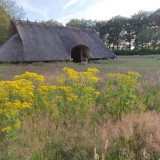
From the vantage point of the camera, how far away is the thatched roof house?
1622 centimetres

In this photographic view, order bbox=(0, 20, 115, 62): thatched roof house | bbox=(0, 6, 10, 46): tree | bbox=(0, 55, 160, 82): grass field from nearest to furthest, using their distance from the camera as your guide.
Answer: bbox=(0, 55, 160, 82): grass field, bbox=(0, 20, 115, 62): thatched roof house, bbox=(0, 6, 10, 46): tree

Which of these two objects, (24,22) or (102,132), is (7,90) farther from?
(24,22)

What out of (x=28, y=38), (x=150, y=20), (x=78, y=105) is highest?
(x=150, y=20)

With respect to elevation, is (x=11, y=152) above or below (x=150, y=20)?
below

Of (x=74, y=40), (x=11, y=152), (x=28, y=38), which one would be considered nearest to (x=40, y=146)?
(x=11, y=152)

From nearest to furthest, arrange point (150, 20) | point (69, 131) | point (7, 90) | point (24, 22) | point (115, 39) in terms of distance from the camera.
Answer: point (69, 131), point (7, 90), point (24, 22), point (150, 20), point (115, 39)

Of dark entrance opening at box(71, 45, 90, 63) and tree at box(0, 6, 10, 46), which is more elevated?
tree at box(0, 6, 10, 46)

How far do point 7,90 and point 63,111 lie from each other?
1268 mm

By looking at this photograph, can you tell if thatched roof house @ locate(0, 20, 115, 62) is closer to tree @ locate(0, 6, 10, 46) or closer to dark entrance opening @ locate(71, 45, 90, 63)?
dark entrance opening @ locate(71, 45, 90, 63)

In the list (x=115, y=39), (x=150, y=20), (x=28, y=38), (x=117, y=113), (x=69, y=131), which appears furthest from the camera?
(x=115, y=39)

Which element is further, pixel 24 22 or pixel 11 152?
pixel 24 22

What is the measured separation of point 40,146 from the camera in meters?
2.20

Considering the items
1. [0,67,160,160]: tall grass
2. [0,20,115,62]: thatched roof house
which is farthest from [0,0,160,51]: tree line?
[0,67,160,160]: tall grass

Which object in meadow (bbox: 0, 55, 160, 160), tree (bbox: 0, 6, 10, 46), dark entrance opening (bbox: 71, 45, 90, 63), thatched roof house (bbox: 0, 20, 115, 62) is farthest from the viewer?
tree (bbox: 0, 6, 10, 46)
